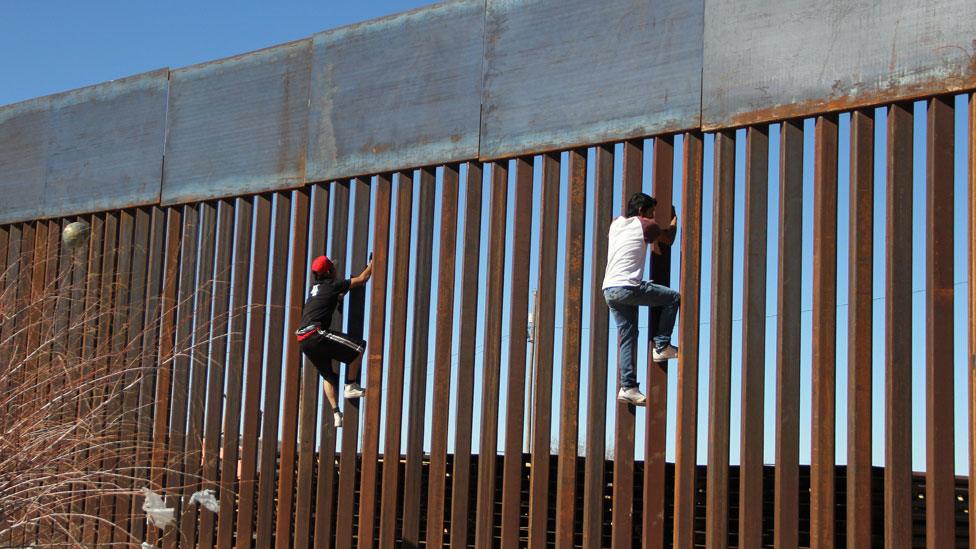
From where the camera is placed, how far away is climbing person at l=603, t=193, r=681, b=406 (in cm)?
721

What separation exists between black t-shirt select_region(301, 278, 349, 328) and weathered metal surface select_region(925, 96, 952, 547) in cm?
373

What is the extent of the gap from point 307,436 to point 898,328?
3.99 m

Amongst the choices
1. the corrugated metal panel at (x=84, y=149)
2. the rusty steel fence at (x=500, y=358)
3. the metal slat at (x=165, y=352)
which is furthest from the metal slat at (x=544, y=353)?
the corrugated metal panel at (x=84, y=149)

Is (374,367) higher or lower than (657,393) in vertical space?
higher

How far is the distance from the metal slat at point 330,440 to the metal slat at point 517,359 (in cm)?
131

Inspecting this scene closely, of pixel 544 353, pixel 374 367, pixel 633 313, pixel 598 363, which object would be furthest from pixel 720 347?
pixel 374 367

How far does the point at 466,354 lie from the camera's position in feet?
26.5

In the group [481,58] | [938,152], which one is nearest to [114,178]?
[481,58]

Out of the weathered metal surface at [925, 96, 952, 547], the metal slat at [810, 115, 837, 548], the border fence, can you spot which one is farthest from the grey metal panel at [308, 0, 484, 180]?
the weathered metal surface at [925, 96, 952, 547]

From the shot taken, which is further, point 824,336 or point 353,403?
point 353,403

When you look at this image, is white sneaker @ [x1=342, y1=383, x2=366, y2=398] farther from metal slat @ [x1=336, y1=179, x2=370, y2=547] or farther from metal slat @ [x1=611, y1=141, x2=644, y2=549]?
metal slat @ [x1=611, y1=141, x2=644, y2=549]

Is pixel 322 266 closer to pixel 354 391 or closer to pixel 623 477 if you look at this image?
pixel 354 391

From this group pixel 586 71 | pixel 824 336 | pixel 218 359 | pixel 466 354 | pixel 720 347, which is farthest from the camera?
pixel 218 359

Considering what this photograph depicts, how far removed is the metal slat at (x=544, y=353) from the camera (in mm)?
7574
